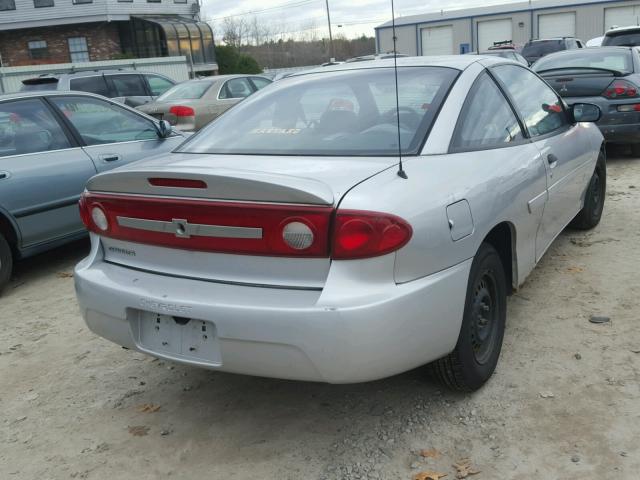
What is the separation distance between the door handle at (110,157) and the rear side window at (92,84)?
7.11 metres

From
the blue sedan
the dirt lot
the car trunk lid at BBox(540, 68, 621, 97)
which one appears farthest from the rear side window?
the dirt lot

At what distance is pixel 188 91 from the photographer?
11.7m

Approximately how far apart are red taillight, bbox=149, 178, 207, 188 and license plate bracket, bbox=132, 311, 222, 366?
0.53 meters

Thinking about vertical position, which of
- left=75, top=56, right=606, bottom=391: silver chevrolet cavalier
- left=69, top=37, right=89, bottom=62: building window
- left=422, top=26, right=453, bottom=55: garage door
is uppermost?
left=69, top=37, right=89, bottom=62: building window

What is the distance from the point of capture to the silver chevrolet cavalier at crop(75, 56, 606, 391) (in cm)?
233

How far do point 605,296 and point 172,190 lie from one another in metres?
2.81

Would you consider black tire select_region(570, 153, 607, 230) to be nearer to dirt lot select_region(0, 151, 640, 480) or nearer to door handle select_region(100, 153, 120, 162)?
dirt lot select_region(0, 151, 640, 480)

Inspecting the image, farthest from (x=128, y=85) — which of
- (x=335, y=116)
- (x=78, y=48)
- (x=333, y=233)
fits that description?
(x=78, y=48)

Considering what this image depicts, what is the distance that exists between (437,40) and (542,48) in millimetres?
29523

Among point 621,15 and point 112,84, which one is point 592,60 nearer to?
point 112,84

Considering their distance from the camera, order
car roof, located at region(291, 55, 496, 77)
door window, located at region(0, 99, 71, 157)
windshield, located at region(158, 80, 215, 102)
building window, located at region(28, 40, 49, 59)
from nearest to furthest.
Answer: car roof, located at region(291, 55, 496, 77), door window, located at region(0, 99, 71, 157), windshield, located at region(158, 80, 215, 102), building window, located at region(28, 40, 49, 59)

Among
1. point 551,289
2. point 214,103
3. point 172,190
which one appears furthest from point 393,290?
point 214,103

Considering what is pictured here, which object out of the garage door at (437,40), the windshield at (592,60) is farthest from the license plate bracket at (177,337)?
the garage door at (437,40)

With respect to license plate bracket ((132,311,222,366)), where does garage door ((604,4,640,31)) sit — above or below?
above
